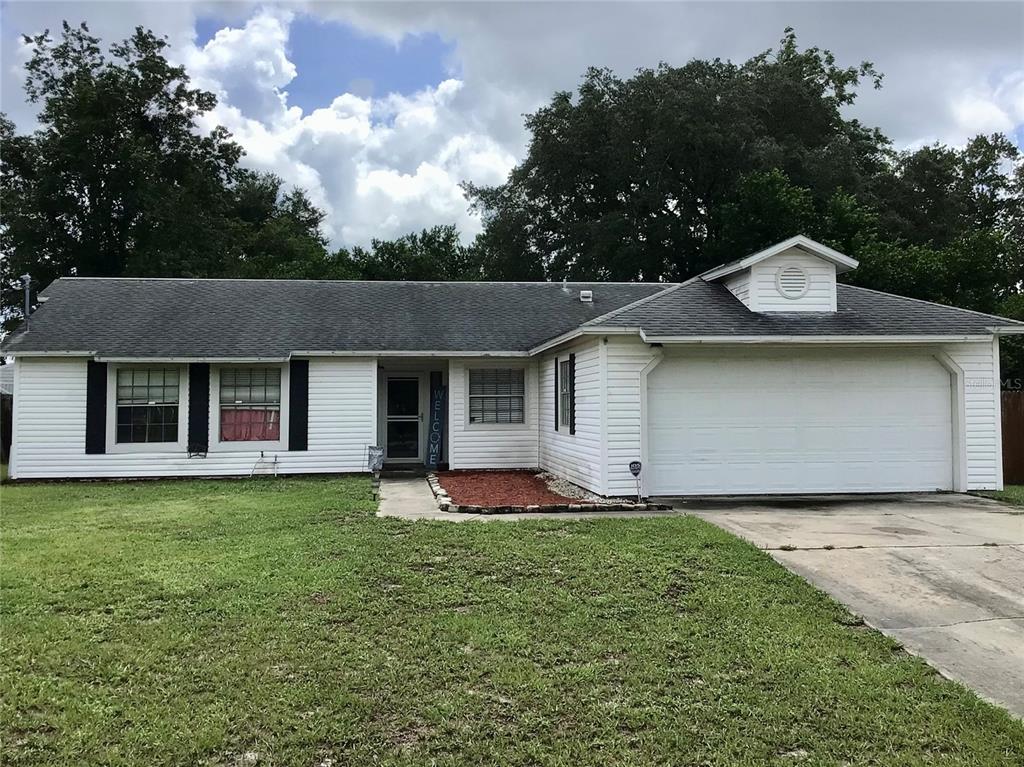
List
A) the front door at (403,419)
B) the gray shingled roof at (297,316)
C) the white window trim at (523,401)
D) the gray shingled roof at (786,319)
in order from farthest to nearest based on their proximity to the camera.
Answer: the front door at (403,419), the white window trim at (523,401), the gray shingled roof at (297,316), the gray shingled roof at (786,319)

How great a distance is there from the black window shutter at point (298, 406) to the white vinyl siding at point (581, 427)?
4721mm

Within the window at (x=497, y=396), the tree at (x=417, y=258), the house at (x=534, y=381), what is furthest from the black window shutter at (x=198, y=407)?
the tree at (x=417, y=258)

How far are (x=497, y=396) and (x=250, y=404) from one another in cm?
490

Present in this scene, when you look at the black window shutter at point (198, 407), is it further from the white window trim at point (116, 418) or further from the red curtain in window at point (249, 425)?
the red curtain in window at point (249, 425)

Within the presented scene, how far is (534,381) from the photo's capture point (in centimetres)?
1512

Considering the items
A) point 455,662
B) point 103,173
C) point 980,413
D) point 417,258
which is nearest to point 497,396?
point 980,413

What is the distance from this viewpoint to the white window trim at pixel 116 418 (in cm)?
1358

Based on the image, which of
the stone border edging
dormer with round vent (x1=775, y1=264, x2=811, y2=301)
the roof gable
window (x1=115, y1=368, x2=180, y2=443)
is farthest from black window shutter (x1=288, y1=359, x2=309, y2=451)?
dormer with round vent (x1=775, y1=264, x2=811, y2=301)

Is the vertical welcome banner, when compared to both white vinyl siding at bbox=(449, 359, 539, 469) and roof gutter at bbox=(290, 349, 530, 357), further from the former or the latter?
Answer: roof gutter at bbox=(290, 349, 530, 357)

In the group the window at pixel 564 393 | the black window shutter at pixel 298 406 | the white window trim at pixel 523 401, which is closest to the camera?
the window at pixel 564 393

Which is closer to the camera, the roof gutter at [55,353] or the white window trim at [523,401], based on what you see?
the roof gutter at [55,353]

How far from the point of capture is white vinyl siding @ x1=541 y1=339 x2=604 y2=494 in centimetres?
1079

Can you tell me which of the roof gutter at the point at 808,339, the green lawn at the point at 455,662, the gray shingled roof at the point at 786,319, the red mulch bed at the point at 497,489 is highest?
the gray shingled roof at the point at 786,319

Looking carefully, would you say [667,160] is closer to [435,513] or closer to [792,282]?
[792,282]
